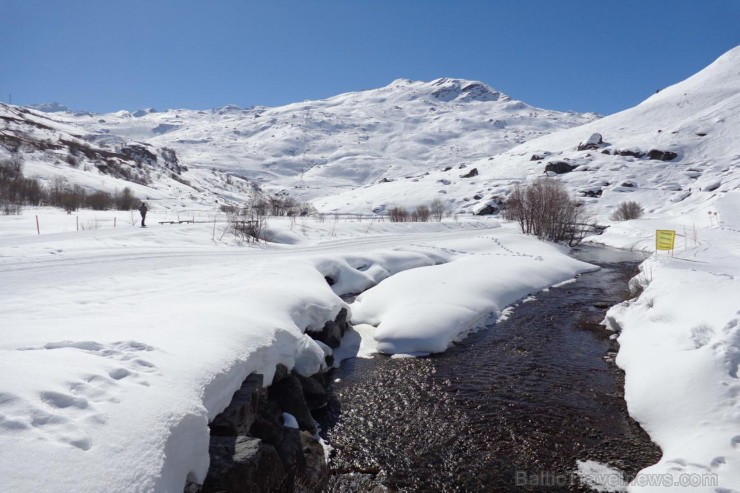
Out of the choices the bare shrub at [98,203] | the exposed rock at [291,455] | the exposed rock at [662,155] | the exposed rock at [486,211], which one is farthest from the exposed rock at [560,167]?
the exposed rock at [291,455]

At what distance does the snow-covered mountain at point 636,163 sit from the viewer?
73.2m

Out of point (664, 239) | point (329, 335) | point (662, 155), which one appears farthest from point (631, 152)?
point (329, 335)

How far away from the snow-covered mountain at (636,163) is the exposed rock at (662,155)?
0.17m

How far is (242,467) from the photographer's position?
5516 millimetres

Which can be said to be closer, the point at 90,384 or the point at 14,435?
the point at 14,435

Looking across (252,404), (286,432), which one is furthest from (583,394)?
(252,404)

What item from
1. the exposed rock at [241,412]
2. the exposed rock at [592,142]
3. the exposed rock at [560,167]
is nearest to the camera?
the exposed rock at [241,412]

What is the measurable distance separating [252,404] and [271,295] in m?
5.31

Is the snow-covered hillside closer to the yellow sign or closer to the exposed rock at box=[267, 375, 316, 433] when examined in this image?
the exposed rock at box=[267, 375, 316, 433]

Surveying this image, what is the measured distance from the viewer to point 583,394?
9.94m

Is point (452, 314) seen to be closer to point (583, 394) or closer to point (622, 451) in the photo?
point (583, 394)

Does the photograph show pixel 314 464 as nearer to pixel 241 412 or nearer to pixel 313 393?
pixel 241 412

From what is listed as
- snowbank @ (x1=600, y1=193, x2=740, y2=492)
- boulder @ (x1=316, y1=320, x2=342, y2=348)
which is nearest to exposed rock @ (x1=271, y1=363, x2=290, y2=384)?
boulder @ (x1=316, y1=320, x2=342, y2=348)

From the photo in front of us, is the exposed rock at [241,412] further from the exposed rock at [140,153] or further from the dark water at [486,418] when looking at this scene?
the exposed rock at [140,153]
